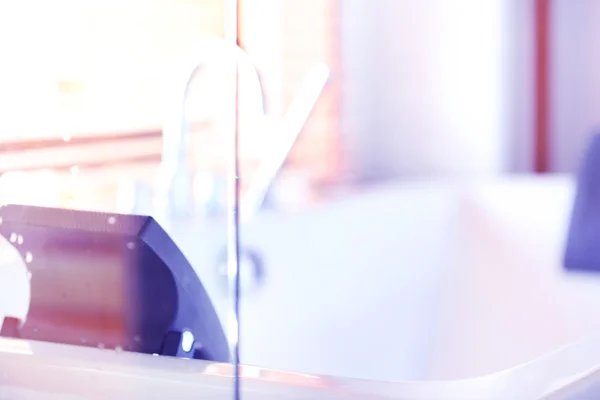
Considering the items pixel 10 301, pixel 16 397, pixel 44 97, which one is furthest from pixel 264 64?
pixel 16 397

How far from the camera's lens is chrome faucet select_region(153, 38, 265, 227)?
122 centimetres

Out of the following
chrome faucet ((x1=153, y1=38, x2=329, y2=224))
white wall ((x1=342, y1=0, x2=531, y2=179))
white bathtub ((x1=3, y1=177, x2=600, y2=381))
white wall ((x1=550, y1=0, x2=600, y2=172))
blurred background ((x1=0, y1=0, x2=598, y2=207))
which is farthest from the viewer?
white wall ((x1=550, y1=0, x2=600, y2=172))

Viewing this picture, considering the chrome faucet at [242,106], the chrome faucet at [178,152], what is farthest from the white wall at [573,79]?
the chrome faucet at [178,152]

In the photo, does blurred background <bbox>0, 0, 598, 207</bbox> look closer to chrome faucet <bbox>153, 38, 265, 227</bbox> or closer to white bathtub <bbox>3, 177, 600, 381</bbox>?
chrome faucet <bbox>153, 38, 265, 227</bbox>

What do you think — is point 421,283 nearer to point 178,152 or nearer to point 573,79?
point 178,152

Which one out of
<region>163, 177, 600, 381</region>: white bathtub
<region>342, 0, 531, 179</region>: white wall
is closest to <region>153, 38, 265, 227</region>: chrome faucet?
<region>163, 177, 600, 381</region>: white bathtub

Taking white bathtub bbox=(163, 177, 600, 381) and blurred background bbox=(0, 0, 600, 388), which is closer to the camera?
blurred background bbox=(0, 0, 600, 388)

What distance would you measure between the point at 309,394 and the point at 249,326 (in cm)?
84

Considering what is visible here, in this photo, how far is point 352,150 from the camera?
237 cm

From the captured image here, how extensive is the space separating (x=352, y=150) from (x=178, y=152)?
1164 millimetres

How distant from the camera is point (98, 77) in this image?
133 centimetres

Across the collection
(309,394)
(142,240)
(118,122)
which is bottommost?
(309,394)

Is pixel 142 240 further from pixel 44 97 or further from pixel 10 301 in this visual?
pixel 44 97

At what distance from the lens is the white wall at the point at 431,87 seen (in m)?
2.46
